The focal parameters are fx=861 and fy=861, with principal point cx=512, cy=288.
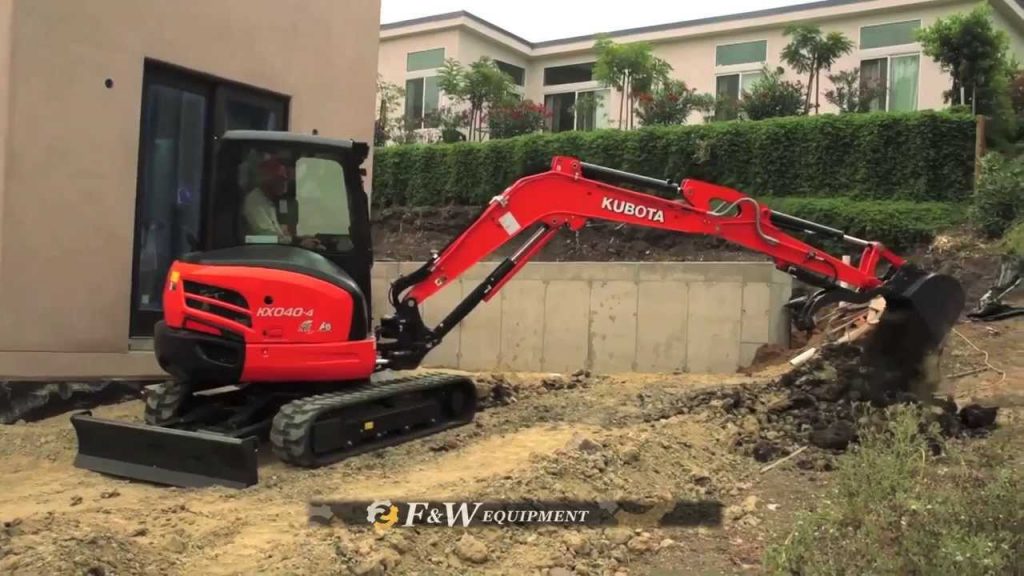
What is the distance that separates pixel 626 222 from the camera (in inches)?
273

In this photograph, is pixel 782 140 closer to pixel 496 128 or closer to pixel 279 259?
pixel 496 128

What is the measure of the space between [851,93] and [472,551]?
673 inches

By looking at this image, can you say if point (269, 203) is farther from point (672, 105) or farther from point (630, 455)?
point (672, 105)

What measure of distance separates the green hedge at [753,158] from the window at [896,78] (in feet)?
14.7

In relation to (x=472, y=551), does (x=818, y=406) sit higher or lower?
higher

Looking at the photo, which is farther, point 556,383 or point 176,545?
point 556,383

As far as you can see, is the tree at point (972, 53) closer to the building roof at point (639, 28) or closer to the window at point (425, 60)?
the building roof at point (639, 28)

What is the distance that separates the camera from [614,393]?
8.79 metres

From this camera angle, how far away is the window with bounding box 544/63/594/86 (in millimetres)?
25469

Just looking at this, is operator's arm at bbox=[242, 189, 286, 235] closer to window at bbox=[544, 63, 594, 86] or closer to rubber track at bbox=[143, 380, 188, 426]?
rubber track at bbox=[143, 380, 188, 426]

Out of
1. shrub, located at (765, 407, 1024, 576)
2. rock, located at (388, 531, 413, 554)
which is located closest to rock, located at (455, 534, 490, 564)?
rock, located at (388, 531, 413, 554)

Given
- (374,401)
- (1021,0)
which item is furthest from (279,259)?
(1021,0)

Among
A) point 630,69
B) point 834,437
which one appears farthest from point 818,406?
point 630,69

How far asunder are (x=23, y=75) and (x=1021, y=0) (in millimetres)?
22473
